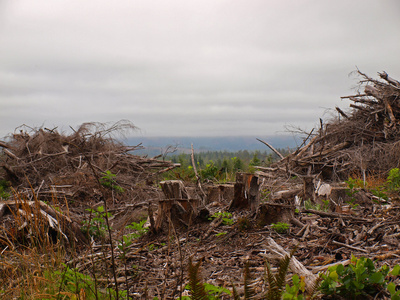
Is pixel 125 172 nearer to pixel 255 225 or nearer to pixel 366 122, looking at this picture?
pixel 255 225

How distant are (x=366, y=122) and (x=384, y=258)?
10.4m

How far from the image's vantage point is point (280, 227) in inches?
153

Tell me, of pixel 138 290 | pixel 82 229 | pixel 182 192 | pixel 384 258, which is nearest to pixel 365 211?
pixel 384 258

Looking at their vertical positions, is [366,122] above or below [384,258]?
above

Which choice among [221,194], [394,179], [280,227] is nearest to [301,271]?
[280,227]

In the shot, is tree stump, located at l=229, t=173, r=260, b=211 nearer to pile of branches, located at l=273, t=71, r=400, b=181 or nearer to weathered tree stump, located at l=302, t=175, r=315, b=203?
weathered tree stump, located at l=302, t=175, r=315, b=203

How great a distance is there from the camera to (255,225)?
4.14 meters

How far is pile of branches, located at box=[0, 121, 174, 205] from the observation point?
909 centimetres

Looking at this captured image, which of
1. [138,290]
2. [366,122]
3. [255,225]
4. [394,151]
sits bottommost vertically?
[138,290]

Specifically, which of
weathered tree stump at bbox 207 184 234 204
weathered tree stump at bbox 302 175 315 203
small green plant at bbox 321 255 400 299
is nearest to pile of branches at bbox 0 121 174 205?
weathered tree stump at bbox 207 184 234 204

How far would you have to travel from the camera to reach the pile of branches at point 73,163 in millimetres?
9094

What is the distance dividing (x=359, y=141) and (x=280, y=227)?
29.8 feet

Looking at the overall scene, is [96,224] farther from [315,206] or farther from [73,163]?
[73,163]

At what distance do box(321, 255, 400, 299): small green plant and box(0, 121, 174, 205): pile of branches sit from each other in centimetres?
714
